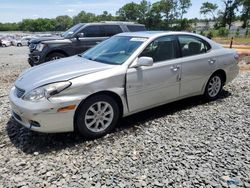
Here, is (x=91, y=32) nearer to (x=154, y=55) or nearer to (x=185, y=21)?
(x=154, y=55)

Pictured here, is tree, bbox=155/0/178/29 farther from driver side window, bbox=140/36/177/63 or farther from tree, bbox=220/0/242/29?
driver side window, bbox=140/36/177/63

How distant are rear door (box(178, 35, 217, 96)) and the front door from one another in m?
0.18

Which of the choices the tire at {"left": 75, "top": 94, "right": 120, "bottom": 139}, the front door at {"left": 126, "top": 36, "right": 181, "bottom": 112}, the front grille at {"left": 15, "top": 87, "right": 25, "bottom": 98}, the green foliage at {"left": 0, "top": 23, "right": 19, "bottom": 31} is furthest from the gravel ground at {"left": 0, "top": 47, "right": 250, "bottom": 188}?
the green foliage at {"left": 0, "top": 23, "right": 19, "bottom": 31}

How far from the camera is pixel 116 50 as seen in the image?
485 centimetres

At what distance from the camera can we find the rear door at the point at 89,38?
1000 centimetres

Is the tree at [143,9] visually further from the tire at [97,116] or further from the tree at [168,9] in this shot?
the tire at [97,116]

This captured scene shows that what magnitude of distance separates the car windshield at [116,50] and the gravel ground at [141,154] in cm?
112

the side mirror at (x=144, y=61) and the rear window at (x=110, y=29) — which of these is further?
the rear window at (x=110, y=29)

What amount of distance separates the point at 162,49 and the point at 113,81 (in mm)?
1289

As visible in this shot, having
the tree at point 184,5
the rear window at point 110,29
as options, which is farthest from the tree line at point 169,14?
the rear window at point 110,29

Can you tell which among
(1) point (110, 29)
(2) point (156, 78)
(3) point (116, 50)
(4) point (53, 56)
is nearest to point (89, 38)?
(1) point (110, 29)

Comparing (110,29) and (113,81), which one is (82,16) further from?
(113,81)

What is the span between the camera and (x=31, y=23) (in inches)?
5064

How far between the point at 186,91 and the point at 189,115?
47cm
